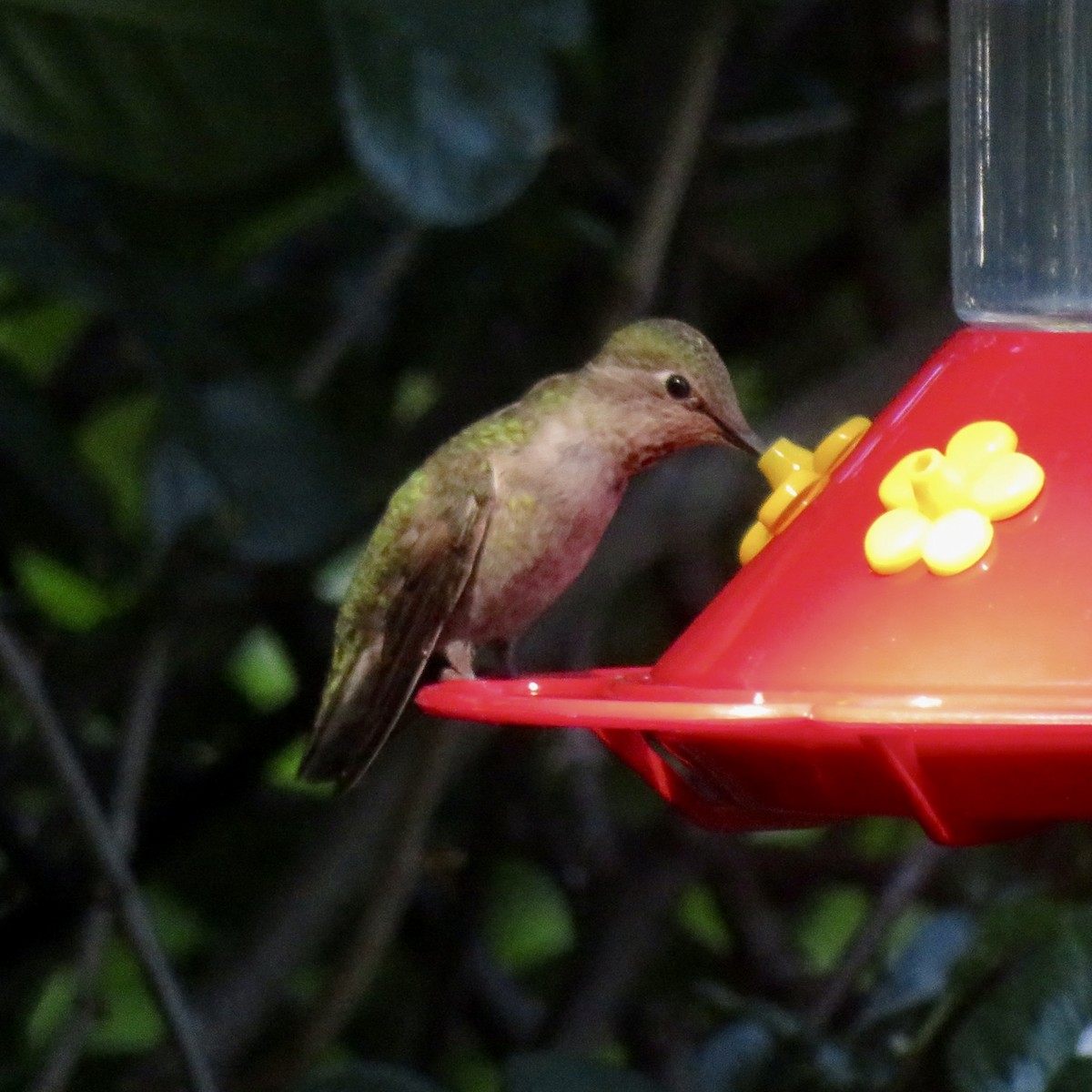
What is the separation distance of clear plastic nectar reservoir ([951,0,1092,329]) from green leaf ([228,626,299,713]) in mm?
2124

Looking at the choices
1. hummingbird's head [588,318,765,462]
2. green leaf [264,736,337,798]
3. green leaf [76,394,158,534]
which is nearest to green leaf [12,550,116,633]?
green leaf [76,394,158,534]

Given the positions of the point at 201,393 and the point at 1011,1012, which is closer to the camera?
the point at 1011,1012

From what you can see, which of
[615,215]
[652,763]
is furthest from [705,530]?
[652,763]

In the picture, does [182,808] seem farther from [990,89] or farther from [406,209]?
[990,89]

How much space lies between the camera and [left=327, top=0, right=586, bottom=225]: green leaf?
303 cm

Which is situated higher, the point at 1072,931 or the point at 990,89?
the point at 990,89

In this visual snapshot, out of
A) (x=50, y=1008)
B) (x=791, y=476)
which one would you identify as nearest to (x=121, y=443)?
(x=50, y=1008)

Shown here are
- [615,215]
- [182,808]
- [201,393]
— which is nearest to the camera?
[201,393]

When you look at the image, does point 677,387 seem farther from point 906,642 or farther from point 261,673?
point 261,673

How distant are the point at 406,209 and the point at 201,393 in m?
0.69

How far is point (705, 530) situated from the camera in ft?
11.9

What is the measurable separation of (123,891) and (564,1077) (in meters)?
0.69

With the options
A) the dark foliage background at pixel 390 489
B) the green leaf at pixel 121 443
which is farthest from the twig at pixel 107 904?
the green leaf at pixel 121 443

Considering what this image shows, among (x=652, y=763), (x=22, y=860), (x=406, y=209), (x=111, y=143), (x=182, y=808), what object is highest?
(x=111, y=143)
